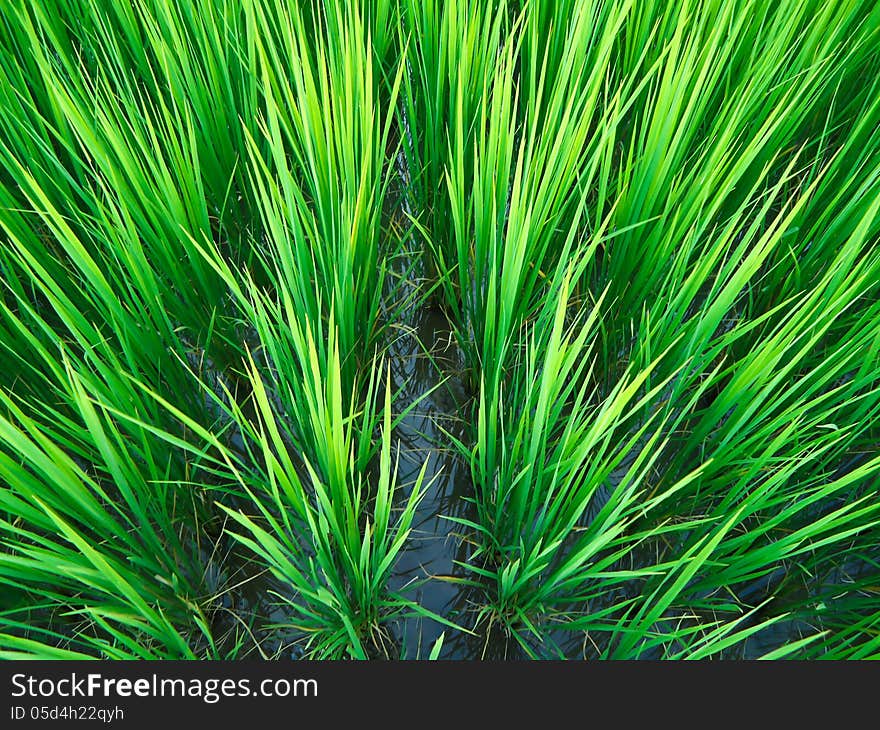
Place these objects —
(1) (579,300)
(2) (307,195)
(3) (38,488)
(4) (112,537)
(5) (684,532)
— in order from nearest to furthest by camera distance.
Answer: (3) (38,488) < (4) (112,537) < (5) (684,532) < (1) (579,300) < (2) (307,195)

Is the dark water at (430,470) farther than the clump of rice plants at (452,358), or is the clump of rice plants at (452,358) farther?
the dark water at (430,470)

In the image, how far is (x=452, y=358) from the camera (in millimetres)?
1060

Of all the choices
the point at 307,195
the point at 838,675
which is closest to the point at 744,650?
the point at 838,675

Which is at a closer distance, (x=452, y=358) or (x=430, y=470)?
(x=430, y=470)

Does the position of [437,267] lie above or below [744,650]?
above

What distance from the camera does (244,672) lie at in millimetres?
677

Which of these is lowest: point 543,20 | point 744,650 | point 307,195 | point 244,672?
point 744,650

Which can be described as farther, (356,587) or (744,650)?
(744,650)

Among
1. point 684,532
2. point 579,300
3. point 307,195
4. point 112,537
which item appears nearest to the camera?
point 112,537

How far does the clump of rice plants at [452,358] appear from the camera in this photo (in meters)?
0.69

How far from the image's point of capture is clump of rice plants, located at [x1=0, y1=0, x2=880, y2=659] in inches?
27.2

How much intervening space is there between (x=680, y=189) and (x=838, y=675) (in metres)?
0.59

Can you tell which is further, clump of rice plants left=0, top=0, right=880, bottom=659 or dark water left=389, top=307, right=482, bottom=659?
dark water left=389, top=307, right=482, bottom=659

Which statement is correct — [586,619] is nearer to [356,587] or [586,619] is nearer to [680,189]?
[356,587]
